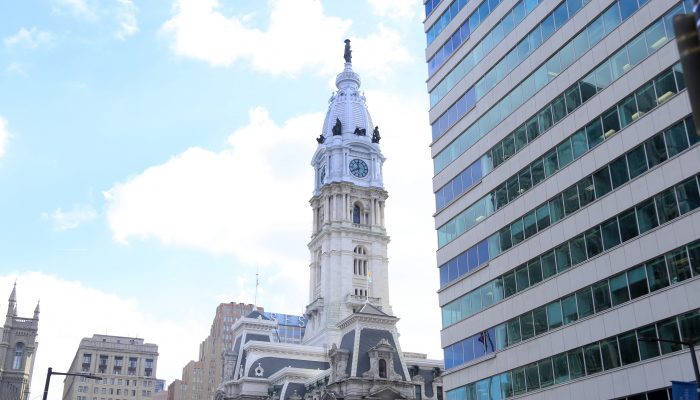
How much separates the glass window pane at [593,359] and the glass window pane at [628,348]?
1.51 m

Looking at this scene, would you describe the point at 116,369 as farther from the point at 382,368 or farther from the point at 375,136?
the point at 382,368

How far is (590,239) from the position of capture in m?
36.2

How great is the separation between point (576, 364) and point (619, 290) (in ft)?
15.9

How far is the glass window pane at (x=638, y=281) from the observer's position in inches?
1283

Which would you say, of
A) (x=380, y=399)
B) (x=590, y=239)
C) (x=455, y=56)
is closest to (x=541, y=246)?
(x=590, y=239)

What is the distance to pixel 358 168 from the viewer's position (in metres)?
135

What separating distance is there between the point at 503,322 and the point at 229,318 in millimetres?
153384

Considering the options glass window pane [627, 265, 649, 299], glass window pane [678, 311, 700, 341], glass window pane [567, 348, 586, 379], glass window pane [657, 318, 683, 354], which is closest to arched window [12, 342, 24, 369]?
glass window pane [567, 348, 586, 379]

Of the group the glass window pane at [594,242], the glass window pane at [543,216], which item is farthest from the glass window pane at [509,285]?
the glass window pane at [594,242]

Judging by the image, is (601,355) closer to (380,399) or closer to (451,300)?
(451,300)

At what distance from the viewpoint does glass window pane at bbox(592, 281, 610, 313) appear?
113ft

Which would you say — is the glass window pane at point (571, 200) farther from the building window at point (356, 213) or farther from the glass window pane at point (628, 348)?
the building window at point (356, 213)

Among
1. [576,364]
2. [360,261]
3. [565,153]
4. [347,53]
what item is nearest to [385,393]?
[576,364]

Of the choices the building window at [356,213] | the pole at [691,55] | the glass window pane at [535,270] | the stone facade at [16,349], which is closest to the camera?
the pole at [691,55]
